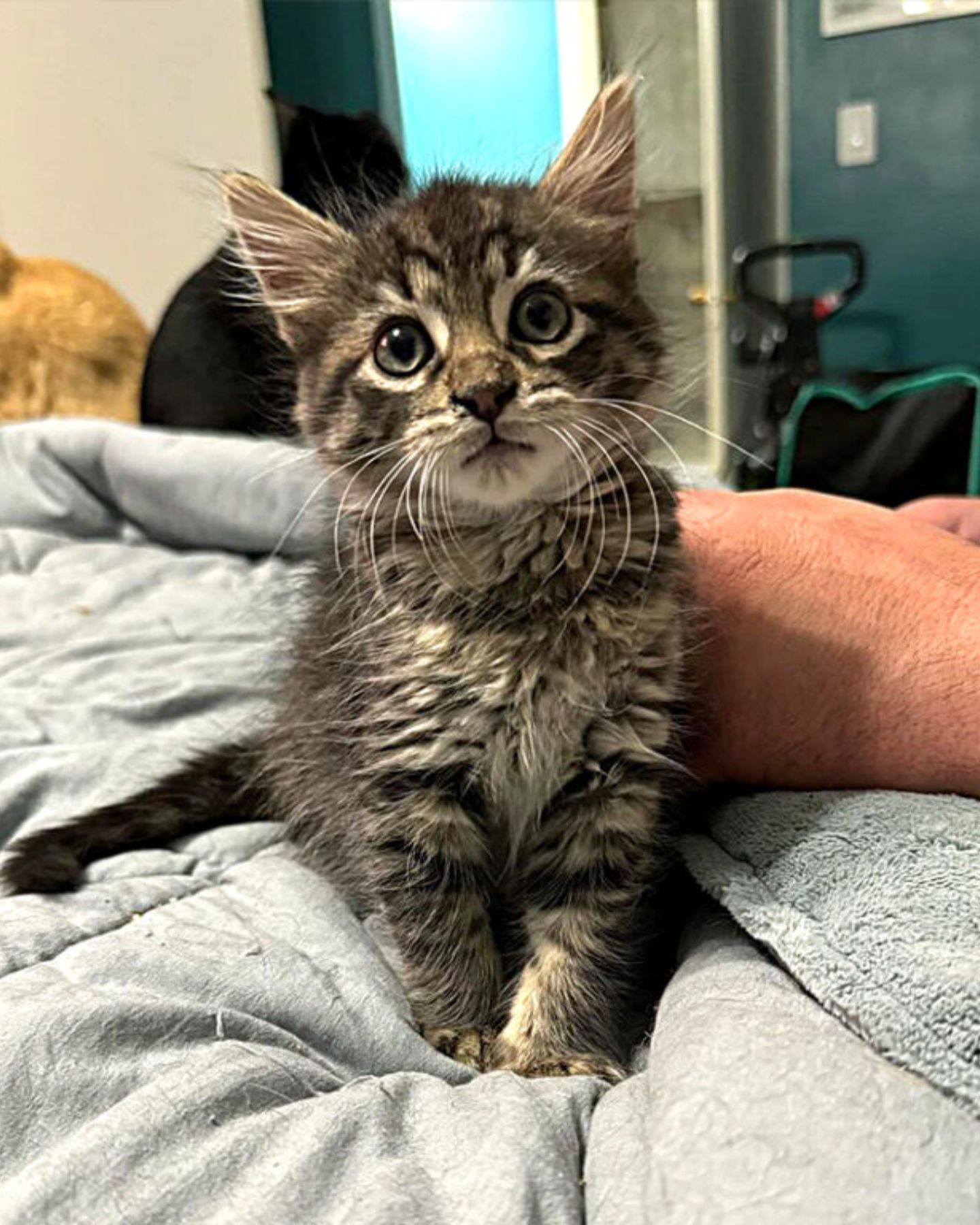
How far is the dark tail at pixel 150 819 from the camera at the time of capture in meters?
1.05

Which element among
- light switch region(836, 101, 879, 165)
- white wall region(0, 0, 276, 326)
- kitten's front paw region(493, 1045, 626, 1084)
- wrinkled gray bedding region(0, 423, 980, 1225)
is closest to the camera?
wrinkled gray bedding region(0, 423, 980, 1225)

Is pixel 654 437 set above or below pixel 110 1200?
above

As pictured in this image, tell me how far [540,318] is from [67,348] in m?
2.16

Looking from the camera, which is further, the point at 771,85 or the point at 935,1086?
the point at 771,85

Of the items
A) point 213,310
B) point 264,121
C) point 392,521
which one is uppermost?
point 264,121

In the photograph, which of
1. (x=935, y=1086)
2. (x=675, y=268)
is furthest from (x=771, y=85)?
(x=935, y=1086)

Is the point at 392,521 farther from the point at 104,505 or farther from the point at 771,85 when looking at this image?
the point at 771,85

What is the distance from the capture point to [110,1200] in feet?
2.06

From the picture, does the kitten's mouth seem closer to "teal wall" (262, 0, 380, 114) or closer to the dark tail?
the dark tail

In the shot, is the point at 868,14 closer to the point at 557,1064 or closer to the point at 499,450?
the point at 499,450

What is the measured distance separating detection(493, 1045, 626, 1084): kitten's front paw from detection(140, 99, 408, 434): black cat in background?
161cm

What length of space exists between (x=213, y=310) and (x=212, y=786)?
5.19 ft

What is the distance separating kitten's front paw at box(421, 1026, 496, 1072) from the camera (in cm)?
88

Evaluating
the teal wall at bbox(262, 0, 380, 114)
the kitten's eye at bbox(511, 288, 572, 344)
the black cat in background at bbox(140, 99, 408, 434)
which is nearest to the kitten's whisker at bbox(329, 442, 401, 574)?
the kitten's eye at bbox(511, 288, 572, 344)
